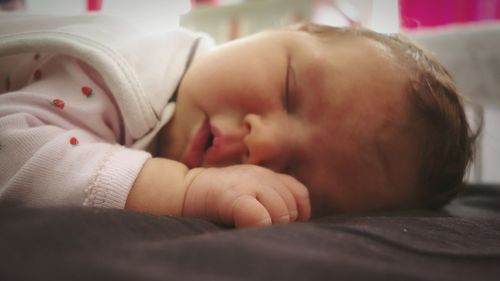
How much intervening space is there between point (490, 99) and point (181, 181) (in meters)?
1.18

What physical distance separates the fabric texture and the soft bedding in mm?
123

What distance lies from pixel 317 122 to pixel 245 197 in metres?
0.19

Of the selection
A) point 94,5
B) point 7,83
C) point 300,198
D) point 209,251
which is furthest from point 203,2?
point 209,251

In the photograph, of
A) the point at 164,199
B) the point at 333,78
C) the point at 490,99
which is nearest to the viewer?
the point at 164,199

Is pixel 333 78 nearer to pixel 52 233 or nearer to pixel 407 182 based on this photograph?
pixel 407 182

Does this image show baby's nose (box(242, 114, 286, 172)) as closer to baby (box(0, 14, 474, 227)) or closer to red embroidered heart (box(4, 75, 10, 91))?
baby (box(0, 14, 474, 227))

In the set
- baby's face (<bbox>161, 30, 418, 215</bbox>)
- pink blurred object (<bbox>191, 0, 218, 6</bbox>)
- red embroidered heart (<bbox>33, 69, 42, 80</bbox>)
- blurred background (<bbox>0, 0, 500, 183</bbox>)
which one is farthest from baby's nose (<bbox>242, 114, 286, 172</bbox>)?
pink blurred object (<bbox>191, 0, 218, 6</bbox>)

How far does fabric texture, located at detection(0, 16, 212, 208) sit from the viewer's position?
18.3 inches

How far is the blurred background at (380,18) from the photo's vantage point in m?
1.21

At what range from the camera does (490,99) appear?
129 cm

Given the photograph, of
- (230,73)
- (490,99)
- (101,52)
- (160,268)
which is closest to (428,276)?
(160,268)

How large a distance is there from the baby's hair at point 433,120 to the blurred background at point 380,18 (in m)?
0.46

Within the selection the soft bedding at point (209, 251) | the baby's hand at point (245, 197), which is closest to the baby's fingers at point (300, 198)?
the baby's hand at point (245, 197)

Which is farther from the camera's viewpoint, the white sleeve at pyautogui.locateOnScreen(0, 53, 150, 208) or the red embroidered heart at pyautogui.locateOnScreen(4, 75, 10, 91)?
the red embroidered heart at pyautogui.locateOnScreen(4, 75, 10, 91)
